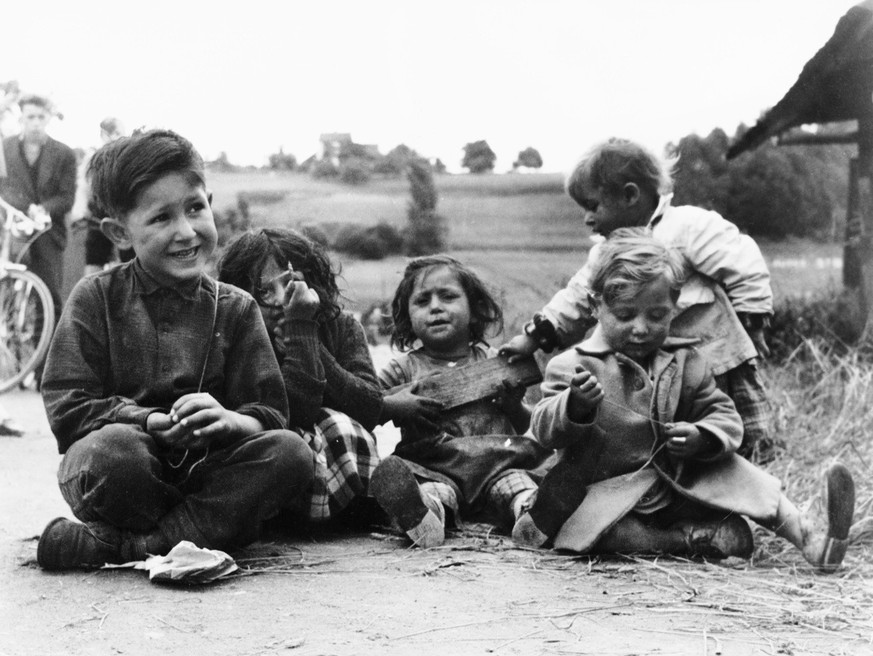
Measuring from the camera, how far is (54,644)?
2449 mm

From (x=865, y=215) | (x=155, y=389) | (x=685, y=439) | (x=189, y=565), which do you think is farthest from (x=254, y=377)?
(x=865, y=215)

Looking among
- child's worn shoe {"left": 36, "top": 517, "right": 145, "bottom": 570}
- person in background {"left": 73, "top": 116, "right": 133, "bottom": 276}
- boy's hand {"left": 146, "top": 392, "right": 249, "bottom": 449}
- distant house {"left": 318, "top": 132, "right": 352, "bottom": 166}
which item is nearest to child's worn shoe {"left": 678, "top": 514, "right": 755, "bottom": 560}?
boy's hand {"left": 146, "top": 392, "right": 249, "bottom": 449}

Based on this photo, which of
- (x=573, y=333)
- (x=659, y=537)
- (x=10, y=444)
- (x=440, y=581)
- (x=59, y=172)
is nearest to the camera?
(x=440, y=581)

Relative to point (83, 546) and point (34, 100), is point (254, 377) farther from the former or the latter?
point (34, 100)

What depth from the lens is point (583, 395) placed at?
3217mm

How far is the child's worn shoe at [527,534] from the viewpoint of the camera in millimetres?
3525

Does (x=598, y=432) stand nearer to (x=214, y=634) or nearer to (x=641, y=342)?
(x=641, y=342)

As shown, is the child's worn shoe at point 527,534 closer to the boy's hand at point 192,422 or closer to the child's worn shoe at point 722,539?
the child's worn shoe at point 722,539

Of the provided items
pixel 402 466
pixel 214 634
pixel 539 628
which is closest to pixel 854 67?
pixel 402 466

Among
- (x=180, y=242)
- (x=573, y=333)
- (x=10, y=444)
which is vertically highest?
(x=180, y=242)

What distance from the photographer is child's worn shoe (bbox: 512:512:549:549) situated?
353cm

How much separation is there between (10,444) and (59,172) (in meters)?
3.25

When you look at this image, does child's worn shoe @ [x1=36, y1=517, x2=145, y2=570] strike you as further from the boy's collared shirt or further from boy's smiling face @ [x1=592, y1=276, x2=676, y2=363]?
boy's smiling face @ [x1=592, y1=276, x2=676, y2=363]

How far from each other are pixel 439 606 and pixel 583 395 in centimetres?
78
